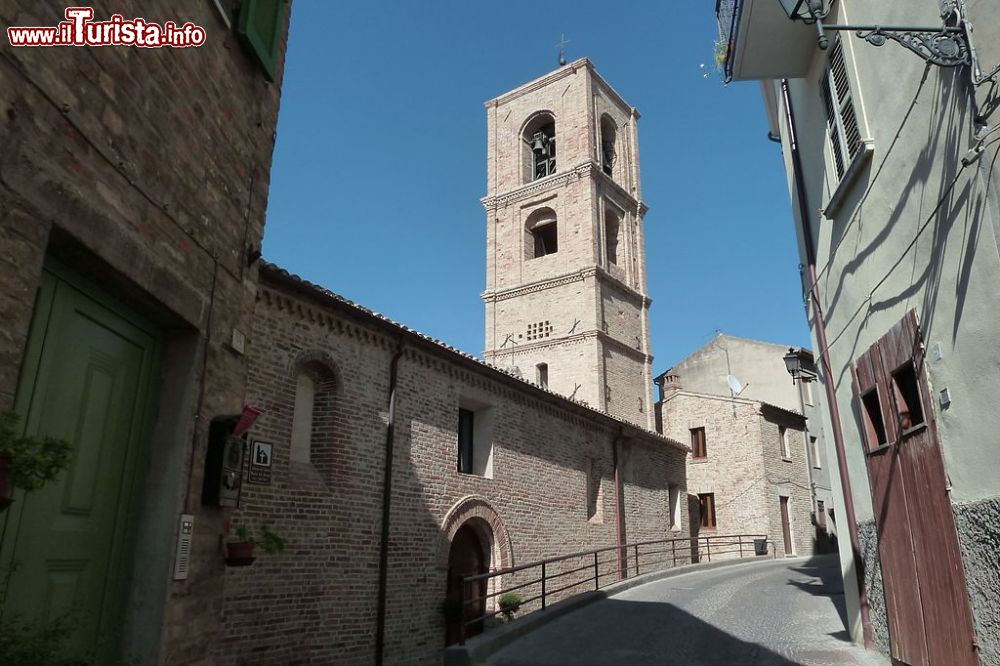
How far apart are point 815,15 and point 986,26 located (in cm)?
115

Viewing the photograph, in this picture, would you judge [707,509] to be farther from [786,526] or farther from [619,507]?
[619,507]

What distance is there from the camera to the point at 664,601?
12.6 m

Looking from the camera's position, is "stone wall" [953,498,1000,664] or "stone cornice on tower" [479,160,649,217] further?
"stone cornice on tower" [479,160,649,217]

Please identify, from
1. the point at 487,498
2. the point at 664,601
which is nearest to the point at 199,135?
the point at 487,498

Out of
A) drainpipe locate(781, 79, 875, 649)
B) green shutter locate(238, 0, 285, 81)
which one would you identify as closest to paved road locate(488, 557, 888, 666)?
drainpipe locate(781, 79, 875, 649)

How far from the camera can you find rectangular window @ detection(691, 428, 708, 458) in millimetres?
25688

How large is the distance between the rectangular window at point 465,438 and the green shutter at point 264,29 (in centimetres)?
863

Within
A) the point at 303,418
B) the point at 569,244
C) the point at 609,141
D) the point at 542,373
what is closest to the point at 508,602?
the point at 303,418

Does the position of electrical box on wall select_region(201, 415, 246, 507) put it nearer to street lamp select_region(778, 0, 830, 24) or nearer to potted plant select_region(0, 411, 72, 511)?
potted plant select_region(0, 411, 72, 511)

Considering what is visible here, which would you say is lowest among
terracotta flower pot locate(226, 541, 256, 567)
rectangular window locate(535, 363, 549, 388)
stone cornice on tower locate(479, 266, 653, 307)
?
terracotta flower pot locate(226, 541, 256, 567)

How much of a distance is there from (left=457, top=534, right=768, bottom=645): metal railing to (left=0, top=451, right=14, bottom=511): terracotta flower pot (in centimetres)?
705

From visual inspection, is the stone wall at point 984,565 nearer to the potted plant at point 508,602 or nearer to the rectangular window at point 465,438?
the potted plant at point 508,602

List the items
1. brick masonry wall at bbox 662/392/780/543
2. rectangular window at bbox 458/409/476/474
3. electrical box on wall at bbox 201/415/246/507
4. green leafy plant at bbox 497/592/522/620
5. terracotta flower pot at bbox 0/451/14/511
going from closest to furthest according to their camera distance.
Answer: terracotta flower pot at bbox 0/451/14/511 < electrical box on wall at bbox 201/415/246/507 < green leafy plant at bbox 497/592/522/620 < rectangular window at bbox 458/409/476/474 < brick masonry wall at bbox 662/392/780/543

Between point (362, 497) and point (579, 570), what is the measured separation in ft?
21.4
